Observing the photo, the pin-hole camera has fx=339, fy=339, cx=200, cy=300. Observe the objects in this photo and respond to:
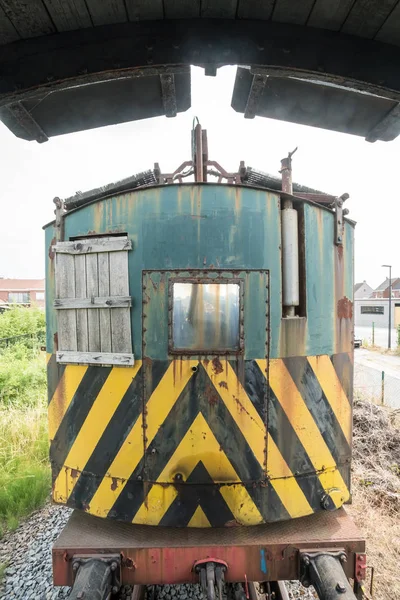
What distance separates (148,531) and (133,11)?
2.71m

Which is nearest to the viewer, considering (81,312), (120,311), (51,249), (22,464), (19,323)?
(120,311)

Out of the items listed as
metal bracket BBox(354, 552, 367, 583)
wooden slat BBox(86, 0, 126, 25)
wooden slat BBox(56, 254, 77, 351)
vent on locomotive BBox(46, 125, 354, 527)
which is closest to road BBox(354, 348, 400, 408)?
metal bracket BBox(354, 552, 367, 583)

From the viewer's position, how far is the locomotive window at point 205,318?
1937 millimetres

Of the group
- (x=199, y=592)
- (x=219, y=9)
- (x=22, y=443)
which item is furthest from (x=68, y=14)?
(x=22, y=443)

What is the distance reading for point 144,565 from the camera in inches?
75.5

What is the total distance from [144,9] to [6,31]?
0.62m

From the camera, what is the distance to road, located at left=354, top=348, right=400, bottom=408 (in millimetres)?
9219

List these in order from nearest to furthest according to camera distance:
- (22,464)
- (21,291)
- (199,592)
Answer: (199,592) < (22,464) < (21,291)

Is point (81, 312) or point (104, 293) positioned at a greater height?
point (104, 293)

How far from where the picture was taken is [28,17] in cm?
143

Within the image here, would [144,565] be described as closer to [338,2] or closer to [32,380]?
[338,2]

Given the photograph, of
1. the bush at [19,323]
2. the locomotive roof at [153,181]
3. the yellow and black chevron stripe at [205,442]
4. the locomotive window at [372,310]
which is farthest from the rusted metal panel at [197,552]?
the locomotive window at [372,310]

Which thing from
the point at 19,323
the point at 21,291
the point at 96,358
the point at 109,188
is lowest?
the point at 19,323

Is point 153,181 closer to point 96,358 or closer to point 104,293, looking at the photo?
point 104,293
